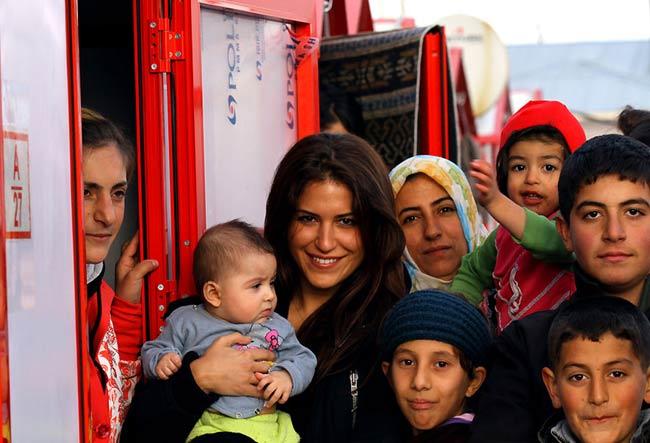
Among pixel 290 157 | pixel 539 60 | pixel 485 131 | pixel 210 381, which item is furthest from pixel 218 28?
pixel 539 60

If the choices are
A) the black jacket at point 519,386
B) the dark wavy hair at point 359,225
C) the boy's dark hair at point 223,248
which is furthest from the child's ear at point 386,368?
the boy's dark hair at point 223,248

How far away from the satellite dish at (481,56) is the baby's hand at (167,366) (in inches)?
544

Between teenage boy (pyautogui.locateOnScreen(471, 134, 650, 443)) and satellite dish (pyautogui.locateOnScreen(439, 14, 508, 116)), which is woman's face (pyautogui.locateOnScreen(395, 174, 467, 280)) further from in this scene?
satellite dish (pyautogui.locateOnScreen(439, 14, 508, 116))

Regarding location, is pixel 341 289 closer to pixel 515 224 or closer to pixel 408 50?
pixel 515 224

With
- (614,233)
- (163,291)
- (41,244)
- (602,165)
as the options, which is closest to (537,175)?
(602,165)

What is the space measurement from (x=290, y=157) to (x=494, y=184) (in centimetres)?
61

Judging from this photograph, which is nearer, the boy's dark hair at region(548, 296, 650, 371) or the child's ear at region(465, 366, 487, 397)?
the boy's dark hair at region(548, 296, 650, 371)

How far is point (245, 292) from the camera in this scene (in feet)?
10.8

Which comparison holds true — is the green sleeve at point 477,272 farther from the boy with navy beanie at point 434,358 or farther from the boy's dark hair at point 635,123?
the boy with navy beanie at point 434,358

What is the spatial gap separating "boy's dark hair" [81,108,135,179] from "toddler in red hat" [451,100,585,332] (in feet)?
3.24

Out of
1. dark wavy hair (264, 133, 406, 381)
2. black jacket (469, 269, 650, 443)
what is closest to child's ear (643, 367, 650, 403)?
black jacket (469, 269, 650, 443)

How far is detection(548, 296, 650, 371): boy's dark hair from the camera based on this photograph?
110 inches

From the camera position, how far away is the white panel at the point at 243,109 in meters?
3.70

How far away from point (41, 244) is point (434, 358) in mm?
1073
